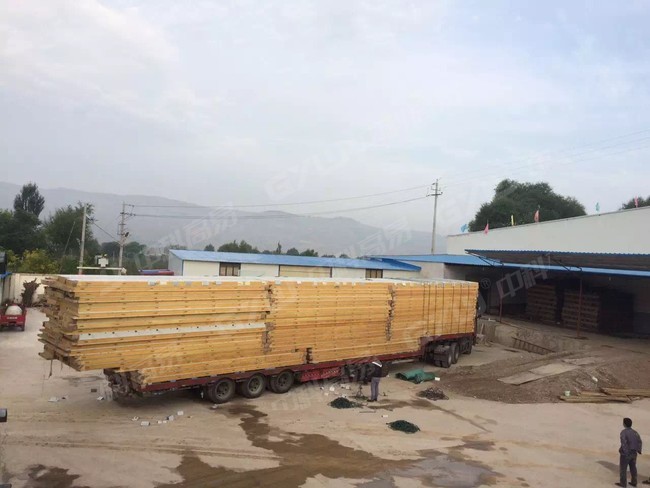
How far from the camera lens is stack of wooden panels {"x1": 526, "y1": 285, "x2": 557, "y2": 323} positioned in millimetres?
28406

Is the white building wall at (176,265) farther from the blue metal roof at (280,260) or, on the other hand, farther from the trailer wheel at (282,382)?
the trailer wheel at (282,382)

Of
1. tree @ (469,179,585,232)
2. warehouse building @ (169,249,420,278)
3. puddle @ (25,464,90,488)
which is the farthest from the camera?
tree @ (469,179,585,232)

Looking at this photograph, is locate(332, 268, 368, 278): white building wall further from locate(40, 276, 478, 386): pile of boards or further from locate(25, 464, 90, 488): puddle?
locate(25, 464, 90, 488): puddle

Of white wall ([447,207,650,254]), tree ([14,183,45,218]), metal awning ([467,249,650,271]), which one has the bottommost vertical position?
metal awning ([467,249,650,271])

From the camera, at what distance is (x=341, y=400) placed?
12688 mm

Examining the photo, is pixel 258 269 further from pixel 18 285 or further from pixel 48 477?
pixel 48 477

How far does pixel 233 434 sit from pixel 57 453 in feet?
10.5

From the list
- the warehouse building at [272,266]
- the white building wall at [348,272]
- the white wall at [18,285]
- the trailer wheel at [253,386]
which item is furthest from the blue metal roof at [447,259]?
the white wall at [18,285]

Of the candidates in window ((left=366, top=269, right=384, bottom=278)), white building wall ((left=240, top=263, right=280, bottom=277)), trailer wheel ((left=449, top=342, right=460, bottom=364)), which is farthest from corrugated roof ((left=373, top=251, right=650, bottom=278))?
white building wall ((left=240, top=263, right=280, bottom=277))

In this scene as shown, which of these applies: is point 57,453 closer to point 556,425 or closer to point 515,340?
point 556,425

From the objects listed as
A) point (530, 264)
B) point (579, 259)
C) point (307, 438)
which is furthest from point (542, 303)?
point (307, 438)

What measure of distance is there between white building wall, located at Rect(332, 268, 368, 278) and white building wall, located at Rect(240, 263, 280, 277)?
437 centimetres

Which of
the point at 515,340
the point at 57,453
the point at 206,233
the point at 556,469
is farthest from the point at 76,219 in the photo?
the point at 556,469

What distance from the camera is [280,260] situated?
3134cm
